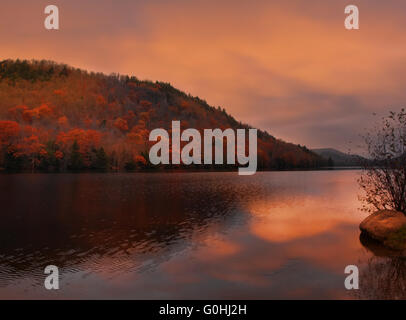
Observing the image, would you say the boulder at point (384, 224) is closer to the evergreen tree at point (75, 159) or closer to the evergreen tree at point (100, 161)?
the evergreen tree at point (75, 159)

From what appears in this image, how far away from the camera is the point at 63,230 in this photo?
65.4 feet

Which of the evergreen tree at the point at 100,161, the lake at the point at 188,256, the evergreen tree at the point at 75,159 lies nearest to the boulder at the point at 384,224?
the lake at the point at 188,256

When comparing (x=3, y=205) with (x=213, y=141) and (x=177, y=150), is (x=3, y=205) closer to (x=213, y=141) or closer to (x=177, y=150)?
(x=177, y=150)

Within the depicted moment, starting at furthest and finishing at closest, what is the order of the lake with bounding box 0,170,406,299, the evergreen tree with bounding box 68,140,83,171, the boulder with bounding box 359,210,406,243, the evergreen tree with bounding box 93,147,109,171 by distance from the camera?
the evergreen tree with bounding box 93,147,109,171 → the evergreen tree with bounding box 68,140,83,171 → the boulder with bounding box 359,210,406,243 → the lake with bounding box 0,170,406,299

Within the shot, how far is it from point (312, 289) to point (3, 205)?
99.6 feet

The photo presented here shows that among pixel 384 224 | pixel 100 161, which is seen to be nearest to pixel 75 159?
pixel 100 161

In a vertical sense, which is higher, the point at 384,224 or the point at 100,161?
the point at 100,161

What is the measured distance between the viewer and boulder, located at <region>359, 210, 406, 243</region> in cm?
1592

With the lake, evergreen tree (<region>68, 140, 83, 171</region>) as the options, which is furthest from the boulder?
evergreen tree (<region>68, 140, 83, 171</region>)

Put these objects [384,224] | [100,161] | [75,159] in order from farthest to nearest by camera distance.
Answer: [100,161], [75,159], [384,224]

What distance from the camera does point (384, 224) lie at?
16438 mm

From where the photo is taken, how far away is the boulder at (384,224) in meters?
15.9

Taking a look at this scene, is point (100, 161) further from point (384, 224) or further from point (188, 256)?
point (384, 224)

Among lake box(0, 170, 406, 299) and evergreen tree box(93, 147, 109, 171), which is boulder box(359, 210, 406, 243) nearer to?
lake box(0, 170, 406, 299)
